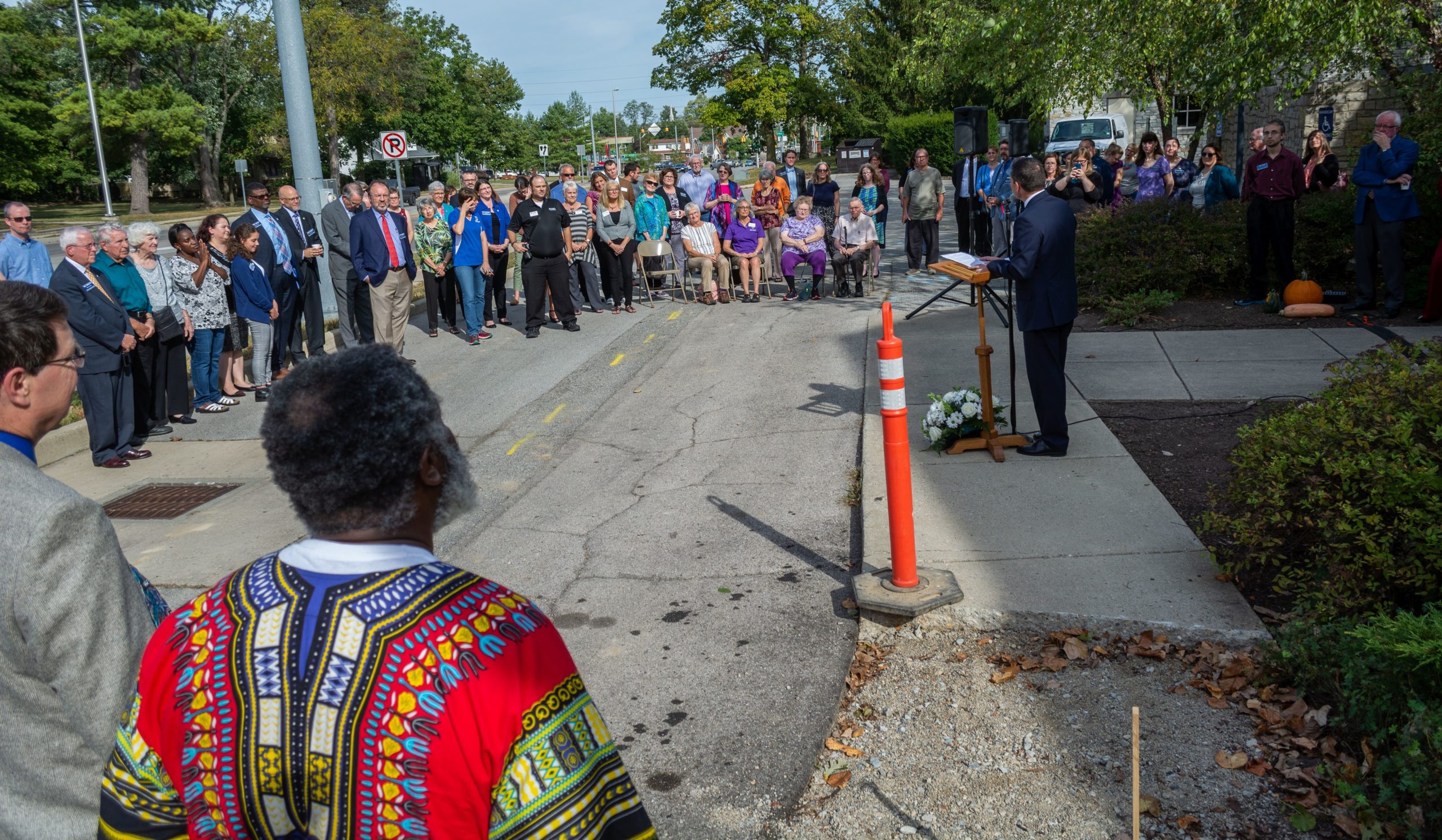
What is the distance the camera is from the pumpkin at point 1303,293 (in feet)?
36.0

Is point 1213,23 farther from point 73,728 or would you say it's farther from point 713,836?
point 73,728

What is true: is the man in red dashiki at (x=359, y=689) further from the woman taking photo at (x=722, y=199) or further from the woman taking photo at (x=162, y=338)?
the woman taking photo at (x=722, y=199)

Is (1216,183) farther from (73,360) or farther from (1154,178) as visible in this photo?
(73,360)

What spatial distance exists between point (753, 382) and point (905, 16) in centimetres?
3923

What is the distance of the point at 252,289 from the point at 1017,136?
956 centimetres

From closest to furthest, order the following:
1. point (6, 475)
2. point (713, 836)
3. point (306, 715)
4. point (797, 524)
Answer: point (306, 715)
point (6, 475)
point (713, 836)
point (797, 524)

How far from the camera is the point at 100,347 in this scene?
8250mm

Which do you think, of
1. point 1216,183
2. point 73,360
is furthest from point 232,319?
point 1216,183

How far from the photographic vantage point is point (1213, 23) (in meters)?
11.2

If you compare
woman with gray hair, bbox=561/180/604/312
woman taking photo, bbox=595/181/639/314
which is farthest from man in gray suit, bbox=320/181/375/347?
woman taking photo, bbox=595/181/639/314

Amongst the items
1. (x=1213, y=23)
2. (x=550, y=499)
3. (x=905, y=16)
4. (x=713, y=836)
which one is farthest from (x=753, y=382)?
(x=905, y=16)

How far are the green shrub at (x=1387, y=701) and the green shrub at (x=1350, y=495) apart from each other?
0.18m

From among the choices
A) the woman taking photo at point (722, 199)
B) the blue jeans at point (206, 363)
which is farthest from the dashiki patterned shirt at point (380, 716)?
the woman taking photo at point (722, 199)

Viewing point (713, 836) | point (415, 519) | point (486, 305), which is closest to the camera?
point (415, 519)
